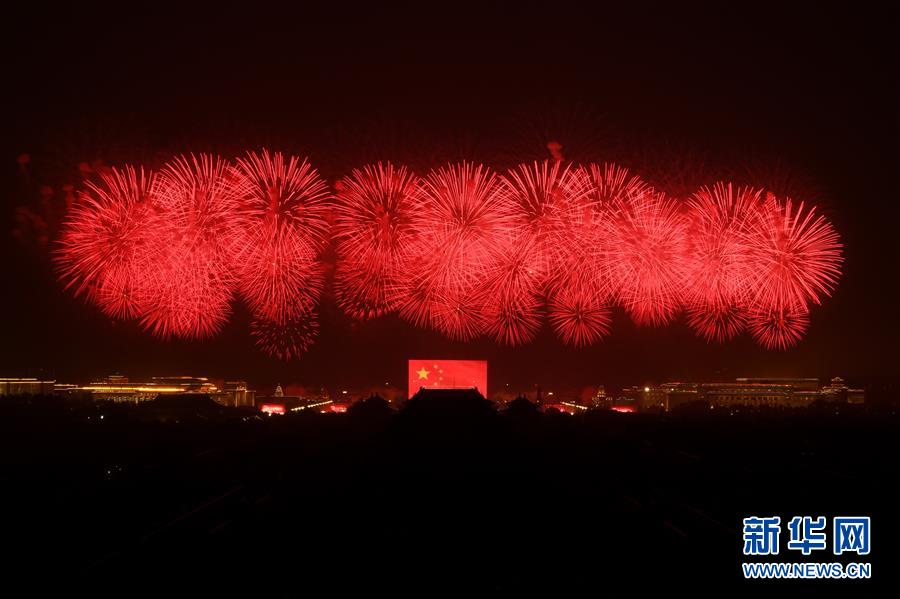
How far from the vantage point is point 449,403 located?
3878 cm

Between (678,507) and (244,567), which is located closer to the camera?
(244,567)

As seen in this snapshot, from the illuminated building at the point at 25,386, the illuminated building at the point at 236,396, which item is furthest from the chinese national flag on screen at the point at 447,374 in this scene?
the illuminated building at the point at 25,386

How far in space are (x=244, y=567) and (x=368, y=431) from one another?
67.2ft

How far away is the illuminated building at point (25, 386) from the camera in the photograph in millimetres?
54438

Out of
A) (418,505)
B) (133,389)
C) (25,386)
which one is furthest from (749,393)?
(418,505)

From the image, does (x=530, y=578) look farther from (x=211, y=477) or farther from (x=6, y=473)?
(x=6, y=473)

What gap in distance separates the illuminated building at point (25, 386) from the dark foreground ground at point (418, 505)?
26935 mm

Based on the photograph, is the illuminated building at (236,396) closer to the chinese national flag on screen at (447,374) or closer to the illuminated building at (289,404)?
the illuminated building at (289,404)

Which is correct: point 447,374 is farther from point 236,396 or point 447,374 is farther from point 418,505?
point 418,505

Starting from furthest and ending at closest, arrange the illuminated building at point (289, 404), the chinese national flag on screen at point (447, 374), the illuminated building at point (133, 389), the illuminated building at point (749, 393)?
the illuminated building at point (749, 393) < the chinese national flag on screen at point (447, 374) < the illuminated building at point (133, 389) < the illuminated building at point (289, 404)

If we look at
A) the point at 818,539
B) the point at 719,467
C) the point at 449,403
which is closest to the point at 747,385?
the point at 449,403

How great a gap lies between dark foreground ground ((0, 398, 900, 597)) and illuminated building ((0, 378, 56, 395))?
26.9 metres

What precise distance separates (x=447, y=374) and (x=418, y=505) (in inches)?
1707

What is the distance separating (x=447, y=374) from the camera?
57750 mm
